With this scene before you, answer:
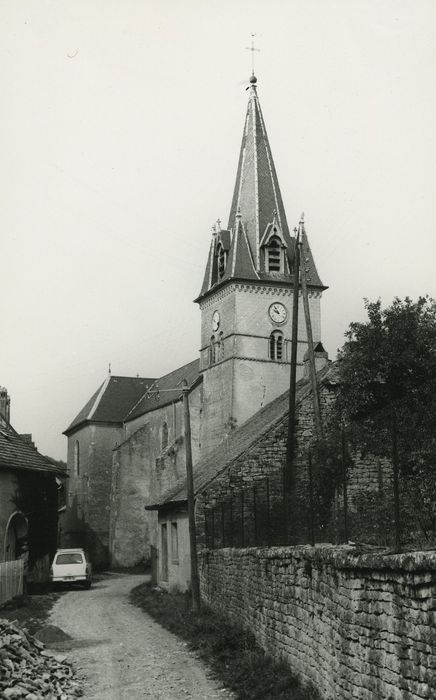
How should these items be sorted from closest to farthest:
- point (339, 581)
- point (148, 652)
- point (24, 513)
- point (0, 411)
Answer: point (339, 581), point (148, 652), point (24, 513), point (0, 411)

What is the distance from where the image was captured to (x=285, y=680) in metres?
10.1

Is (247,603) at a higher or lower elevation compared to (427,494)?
lower

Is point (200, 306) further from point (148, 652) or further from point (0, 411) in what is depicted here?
point (148, 652)

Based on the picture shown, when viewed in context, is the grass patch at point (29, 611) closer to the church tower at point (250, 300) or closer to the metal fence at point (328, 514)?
the metal fence at point (328, 514)

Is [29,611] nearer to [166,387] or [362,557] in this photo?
[362,557]

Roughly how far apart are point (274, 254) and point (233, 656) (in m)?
37.2

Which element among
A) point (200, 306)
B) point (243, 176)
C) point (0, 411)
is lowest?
point (0, 411)

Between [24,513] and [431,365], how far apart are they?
1550 centimetres

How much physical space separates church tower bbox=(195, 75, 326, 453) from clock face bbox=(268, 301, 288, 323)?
0.06 meters

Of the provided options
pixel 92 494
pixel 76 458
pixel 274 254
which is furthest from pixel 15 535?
pixel 76 458

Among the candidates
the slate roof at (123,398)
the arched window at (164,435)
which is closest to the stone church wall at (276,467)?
the arched window at (164,435)

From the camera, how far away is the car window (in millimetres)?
29719

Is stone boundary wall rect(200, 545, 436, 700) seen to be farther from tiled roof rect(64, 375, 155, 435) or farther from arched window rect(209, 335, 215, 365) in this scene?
tiled roof rect(64, 375, 155, 435)

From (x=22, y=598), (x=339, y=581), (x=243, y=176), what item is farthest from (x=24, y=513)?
(x=243, y=176)
